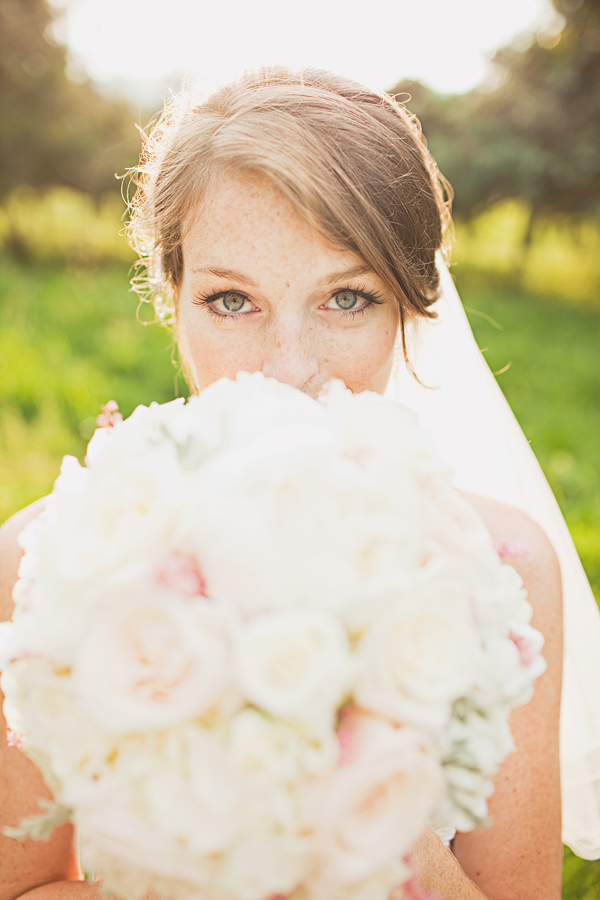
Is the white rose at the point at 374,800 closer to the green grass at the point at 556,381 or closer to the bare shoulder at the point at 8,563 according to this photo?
the bare shoulder at the point at 8,563

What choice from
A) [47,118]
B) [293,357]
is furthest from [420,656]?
[47,118]

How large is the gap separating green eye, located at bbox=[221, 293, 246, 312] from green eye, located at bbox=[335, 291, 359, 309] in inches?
11.7

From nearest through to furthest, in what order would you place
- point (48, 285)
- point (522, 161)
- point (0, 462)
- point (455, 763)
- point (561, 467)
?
point (455, 763) < point (0, 462) < point (561, 467) < point (48, 285) < point (522, 161)

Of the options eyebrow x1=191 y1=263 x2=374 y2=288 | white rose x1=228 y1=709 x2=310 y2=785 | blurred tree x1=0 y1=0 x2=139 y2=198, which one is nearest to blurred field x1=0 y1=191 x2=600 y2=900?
blurred tree x1=0 y1=0 x2=139 y2=198

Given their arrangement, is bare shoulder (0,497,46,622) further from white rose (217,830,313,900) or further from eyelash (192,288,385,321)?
white rose (217,830,313,900)

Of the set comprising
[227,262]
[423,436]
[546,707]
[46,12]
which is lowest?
[546,707]

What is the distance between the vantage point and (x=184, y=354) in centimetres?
288

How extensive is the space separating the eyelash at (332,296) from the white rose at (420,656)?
4.28ft

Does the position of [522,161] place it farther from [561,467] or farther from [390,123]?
[390,123]

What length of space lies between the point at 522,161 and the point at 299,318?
15581 millimetres

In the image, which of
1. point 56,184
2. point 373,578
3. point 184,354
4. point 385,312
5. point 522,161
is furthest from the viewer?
point 522,161

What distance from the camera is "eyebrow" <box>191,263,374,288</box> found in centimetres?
200

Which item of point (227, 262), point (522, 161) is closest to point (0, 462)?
point (227, 262)

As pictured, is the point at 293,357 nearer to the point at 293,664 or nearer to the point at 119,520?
the point at 119,520
